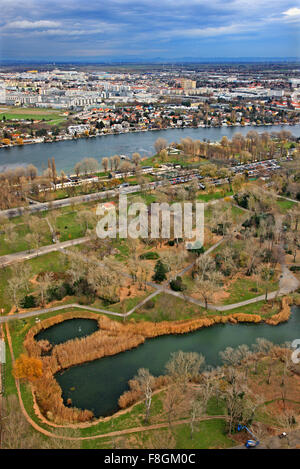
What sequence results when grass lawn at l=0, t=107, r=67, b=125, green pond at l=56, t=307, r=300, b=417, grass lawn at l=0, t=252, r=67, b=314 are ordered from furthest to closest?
grass lawn at l=0, t=107, r=67, b=125 < grass lawn at l=0, t=252, r=67, b=314 < green pond at l=56, t=307, r=300, b=417

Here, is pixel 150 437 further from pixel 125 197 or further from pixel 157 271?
pixel 125 197

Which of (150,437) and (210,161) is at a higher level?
(210,161)

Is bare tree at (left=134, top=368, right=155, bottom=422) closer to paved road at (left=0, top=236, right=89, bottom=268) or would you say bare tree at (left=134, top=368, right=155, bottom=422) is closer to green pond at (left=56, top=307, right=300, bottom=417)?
green pond at (left=56, top=307, right=300, bottom=417)

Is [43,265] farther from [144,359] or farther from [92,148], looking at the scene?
[92,148]

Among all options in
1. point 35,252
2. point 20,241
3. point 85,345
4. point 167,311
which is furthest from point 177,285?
point 20,241

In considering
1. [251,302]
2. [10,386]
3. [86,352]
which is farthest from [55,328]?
[251,302]

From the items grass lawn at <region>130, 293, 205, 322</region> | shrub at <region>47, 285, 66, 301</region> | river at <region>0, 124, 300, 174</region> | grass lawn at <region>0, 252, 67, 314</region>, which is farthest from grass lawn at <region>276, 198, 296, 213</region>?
river at <region>0, 124, 300, 174</region>
